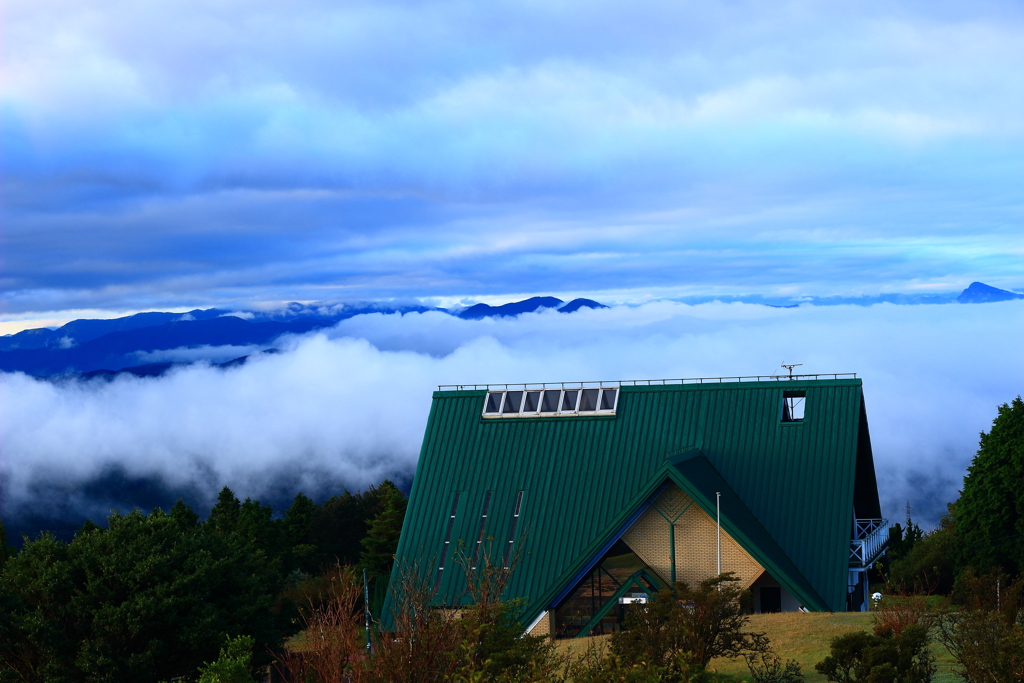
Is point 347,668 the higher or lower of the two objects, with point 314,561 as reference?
higher

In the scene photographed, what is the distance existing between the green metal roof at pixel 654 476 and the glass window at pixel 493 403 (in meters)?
0.33

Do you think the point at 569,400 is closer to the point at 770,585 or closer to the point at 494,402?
the point at 494,402

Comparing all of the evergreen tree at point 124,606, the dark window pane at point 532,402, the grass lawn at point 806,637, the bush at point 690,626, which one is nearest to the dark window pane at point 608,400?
the dark window pane at point 532,402

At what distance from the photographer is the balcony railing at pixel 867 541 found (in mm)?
36094

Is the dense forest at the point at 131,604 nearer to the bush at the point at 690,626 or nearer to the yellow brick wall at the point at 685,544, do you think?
the bush at the point at 690,626

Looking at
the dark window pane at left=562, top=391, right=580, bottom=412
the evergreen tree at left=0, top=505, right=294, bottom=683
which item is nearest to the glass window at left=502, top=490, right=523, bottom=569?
the dark window pane at left=562, top=391, right=580, bottom=412

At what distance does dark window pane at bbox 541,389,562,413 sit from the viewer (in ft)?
131

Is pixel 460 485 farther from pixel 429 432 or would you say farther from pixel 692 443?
pixel 692 443

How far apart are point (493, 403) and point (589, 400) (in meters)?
→ 3.73

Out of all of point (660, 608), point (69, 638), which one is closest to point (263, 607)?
point (69, 638)

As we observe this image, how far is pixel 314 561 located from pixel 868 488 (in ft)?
114

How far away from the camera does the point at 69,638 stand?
27453mm

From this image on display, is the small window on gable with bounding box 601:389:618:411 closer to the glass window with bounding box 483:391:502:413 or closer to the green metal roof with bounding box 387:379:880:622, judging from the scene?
the green metal roof with bounding box 387:379:880:622

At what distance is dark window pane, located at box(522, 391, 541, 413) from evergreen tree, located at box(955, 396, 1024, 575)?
54.8 ft
